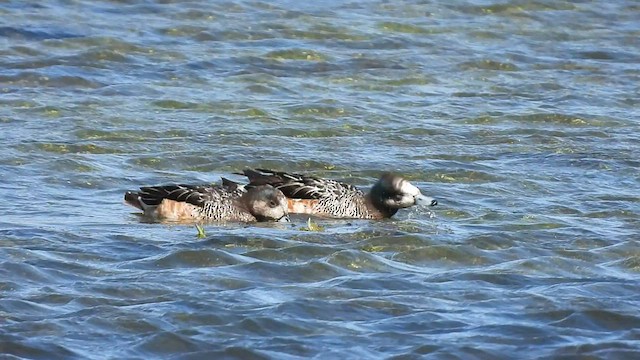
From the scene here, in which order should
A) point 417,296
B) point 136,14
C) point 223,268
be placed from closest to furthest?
1. point 417,296
2. point 223,268
3. point 136,14

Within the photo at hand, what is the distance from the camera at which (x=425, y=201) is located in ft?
42.7

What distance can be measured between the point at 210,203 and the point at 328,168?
223cm

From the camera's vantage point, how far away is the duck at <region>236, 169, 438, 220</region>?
13.3 m

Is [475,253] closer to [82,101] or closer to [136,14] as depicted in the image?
[82,101]

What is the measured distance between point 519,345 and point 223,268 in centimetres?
235

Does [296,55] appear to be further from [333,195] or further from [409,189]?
[409,189]

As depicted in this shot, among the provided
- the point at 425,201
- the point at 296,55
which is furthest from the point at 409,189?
the point at 296,55

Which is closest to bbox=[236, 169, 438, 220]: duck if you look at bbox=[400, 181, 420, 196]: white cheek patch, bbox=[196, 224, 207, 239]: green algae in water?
bbox=[400, 181, 420, 196]: white cheek patch

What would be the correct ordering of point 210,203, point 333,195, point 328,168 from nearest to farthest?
1. point 210,203
2. point 333,195
3. point 328,168

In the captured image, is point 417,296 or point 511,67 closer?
point 417,296

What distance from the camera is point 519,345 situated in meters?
9.19

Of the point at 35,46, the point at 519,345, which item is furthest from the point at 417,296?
the point at 35,46

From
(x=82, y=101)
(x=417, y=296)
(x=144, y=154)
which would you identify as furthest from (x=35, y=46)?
(x=417, y=296)

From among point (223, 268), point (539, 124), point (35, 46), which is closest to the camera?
point (223, 268)
